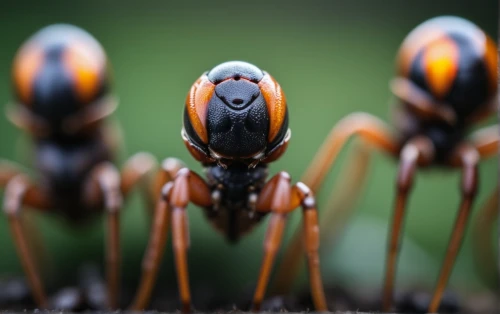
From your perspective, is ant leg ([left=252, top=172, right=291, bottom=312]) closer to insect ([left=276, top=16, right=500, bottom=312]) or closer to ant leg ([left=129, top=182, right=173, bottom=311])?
ant leg ([left=129, top=182, right=173, bottom=311])

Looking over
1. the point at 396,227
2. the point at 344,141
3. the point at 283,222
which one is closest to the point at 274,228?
the point at 283,222

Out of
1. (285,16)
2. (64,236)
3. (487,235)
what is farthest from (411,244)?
(285,16)

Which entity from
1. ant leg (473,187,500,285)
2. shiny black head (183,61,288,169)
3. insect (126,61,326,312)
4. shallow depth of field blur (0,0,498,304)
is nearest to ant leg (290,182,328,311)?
insect (126,61,326,312)

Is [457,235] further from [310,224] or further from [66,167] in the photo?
[66,167]

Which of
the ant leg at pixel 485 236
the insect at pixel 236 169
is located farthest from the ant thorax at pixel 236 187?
the ant leg at pixel 485 236

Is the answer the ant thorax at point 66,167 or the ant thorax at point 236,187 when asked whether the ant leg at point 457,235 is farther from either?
the ant thorax at point 66,167

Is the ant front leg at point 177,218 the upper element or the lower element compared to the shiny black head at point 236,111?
lower
